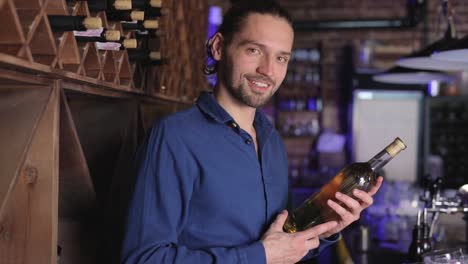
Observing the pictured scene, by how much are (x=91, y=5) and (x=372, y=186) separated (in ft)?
3.00

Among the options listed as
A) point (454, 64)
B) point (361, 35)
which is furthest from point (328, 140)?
point (454, 64)

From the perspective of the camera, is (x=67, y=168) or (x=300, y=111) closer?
(x=67, y=168)

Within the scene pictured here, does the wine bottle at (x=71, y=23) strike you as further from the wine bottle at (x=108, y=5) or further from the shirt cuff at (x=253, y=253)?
the shirt cuff at (x=253, y=253)

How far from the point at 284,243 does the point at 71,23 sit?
73 cm

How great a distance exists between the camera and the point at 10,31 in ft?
A: 3.18

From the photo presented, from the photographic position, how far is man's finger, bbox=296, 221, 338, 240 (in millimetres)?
1362

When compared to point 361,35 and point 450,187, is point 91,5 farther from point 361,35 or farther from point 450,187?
point 361,35

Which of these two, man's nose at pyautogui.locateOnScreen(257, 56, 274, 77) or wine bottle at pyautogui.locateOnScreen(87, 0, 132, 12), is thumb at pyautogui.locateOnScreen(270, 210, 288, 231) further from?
wine bottle at pyautogui.locateOnScreen(87, 0, 132, 12)

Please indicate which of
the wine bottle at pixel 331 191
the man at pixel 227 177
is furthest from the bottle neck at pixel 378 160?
the man at pixel 227 177

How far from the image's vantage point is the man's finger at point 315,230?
4.47ft

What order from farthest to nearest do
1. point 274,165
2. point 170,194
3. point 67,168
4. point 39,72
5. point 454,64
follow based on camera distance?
1. point 454,64
2. point 274,165
3. point 67,168
4. point 170,194
5. point 39,72

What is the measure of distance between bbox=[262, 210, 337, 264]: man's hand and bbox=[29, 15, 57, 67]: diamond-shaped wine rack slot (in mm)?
662

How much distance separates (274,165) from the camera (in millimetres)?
1576

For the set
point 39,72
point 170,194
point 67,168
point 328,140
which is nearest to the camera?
point 39,72
